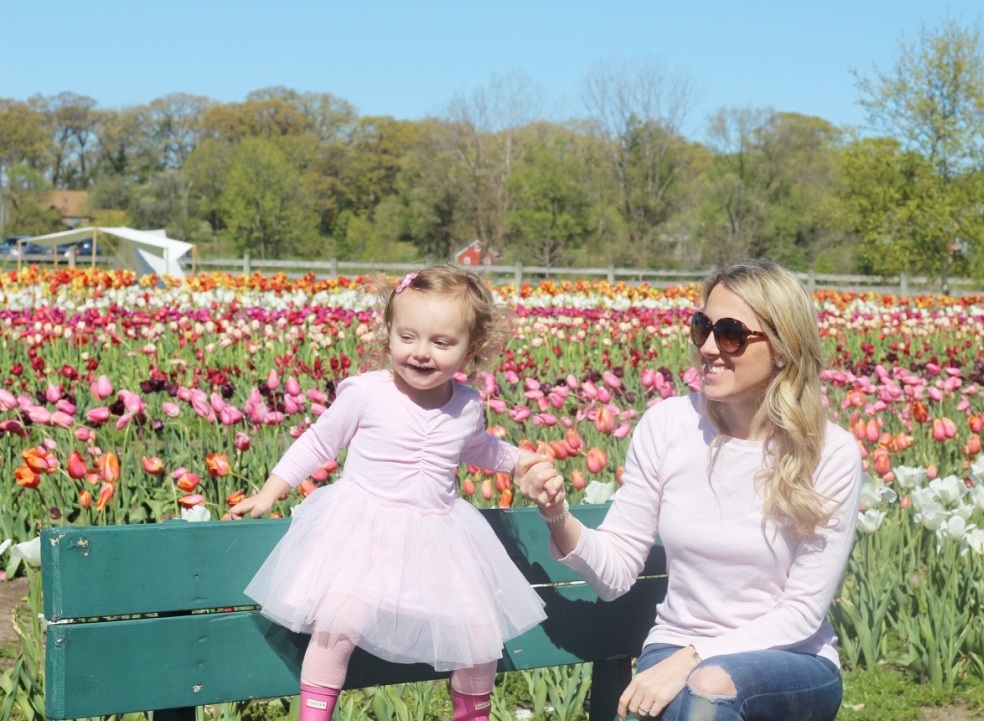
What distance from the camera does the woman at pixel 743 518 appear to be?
2141 mm

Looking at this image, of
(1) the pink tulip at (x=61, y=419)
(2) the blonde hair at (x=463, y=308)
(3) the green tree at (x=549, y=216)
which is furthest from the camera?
(3) the green tree at (x=549, y=216)

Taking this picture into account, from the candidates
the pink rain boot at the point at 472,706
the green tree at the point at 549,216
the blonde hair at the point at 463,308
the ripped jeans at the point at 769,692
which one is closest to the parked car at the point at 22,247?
the green tree at the point at 549,216

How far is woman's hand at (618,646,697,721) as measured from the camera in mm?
2096

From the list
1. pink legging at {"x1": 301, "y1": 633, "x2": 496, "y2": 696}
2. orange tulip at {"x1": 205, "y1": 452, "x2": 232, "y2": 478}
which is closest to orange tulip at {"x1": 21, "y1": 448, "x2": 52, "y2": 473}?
orange tulip at {"x1": 205, "y1": 452, "x2": 232, "y2": 478}

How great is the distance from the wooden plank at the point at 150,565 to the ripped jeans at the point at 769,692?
0.80 m

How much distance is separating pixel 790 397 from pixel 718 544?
0.31 meters

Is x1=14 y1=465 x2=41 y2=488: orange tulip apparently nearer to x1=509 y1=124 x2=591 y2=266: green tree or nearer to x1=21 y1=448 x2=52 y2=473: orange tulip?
x1=21 y1=448 x2=52 y2=473: orange tulip

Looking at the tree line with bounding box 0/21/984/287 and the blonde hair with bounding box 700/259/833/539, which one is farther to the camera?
the tree line with bounding box 0/21/984/287

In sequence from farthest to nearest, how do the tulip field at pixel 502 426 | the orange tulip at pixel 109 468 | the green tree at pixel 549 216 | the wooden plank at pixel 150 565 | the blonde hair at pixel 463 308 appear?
the green tree at pixel 549 216
the tulip field at pixel 502 426
the orange tulip at pixel 109 468
the blonde hair at pixel 463 308
the wooden plank at pixel 150 565

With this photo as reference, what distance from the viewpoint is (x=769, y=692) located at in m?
2.10

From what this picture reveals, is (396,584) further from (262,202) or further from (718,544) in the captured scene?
(262,202)

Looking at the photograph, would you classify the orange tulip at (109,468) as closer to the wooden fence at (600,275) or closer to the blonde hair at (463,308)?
the blonde hair at (463,308)

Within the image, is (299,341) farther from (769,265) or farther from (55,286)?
(769,265)

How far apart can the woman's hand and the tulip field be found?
78 centimetres
